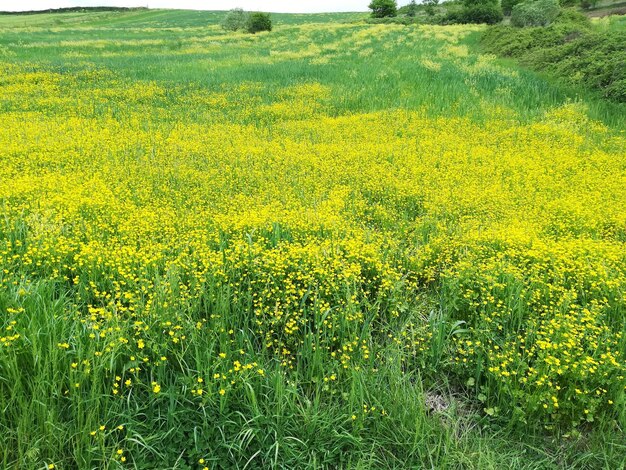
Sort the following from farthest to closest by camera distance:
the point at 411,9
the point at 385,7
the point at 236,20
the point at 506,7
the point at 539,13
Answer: the point at 411,9, the point at 385,7, the point at 236,20, the point at 506,7, the point at 539,13

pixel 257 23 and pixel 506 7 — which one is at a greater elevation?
pixel 506 7

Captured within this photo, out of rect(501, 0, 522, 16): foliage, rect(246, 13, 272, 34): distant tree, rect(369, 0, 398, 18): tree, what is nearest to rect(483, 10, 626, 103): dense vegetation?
rect(501, 0, 522, 16): foliage

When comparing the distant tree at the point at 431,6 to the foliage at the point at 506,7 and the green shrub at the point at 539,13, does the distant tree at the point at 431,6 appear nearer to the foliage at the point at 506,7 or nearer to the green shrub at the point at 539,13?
the foliage at the point at 506,7

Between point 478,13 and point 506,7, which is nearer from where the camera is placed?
point 478,13

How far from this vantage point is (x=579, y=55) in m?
14.7

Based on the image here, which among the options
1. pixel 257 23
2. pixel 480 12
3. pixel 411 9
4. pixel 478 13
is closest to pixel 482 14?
pixel 480 12

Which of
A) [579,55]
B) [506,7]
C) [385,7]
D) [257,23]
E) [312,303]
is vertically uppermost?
[385,7]

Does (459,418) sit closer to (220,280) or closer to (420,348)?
(420,348)

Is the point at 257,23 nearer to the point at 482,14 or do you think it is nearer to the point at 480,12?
the point at 480,12

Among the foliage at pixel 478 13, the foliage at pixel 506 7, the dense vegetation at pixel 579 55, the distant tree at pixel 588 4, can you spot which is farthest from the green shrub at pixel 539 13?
the foliage at pixel 506 7

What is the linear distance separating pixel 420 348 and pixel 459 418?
0.64 metres

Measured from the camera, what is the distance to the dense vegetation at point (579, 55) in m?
11.9

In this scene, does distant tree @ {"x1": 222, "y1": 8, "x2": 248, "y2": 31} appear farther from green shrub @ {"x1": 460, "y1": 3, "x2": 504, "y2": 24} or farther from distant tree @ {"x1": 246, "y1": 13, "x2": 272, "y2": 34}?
green shrub @ {"x1": 460, "y1": 3, "x2": 504, "y2": 24}

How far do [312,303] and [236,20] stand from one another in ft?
194
